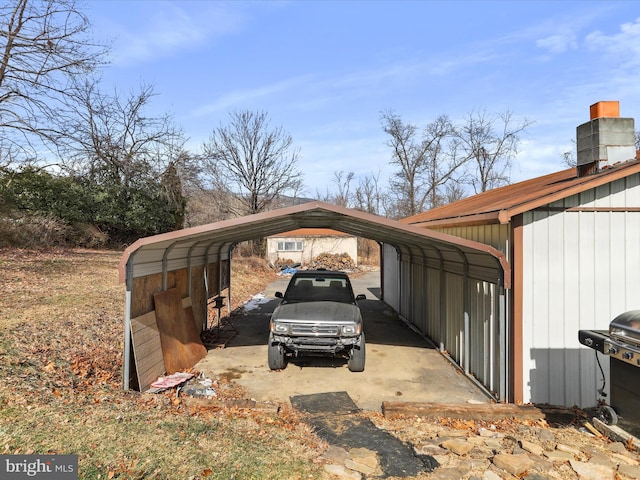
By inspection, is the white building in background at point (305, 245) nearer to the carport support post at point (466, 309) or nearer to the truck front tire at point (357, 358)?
the truck front tire at point (357, 358)

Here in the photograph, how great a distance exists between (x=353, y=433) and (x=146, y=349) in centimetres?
382

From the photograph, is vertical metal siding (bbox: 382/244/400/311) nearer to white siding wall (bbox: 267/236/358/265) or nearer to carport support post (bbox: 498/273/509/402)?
carport support post (bbox: 498/273/509/402)

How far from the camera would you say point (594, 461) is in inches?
169

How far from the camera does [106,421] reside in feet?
15.0

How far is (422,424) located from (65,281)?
37.0 ft

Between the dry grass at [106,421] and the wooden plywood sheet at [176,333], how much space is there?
2.91 ft

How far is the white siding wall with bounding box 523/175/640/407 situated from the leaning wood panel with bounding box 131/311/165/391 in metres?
6.07

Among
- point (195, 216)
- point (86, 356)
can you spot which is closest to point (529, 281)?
point (86, 356)

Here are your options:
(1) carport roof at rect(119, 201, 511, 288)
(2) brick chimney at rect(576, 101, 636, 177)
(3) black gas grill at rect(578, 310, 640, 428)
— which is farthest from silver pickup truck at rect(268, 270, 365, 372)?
(2) brick chimney at rect(576, 101, 636, 177)

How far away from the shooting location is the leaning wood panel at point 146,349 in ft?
20.6

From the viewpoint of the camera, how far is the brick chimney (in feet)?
21.6

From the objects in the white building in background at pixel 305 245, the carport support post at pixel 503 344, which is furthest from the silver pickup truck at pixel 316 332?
the white building in background at pixel 305 245

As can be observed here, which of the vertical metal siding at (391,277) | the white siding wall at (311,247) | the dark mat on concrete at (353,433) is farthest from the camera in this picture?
the white siding wall at (311,247)

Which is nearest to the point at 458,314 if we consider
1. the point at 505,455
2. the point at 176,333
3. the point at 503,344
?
the point at 503,344
